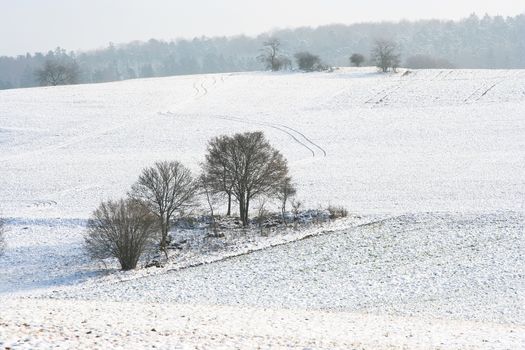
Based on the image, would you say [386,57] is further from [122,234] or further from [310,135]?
[122,234]

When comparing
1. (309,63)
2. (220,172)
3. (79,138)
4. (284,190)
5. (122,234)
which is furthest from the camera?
(309,63)

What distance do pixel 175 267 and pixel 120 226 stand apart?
13.7ft

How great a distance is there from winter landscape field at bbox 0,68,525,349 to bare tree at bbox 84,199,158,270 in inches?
44.1

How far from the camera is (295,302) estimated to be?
89.6 ft

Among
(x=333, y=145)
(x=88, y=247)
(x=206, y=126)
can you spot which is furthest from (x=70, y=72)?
(x=88, y=247)

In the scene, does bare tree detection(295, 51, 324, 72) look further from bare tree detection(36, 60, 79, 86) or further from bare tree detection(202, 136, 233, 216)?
bare tree detection(202, 136, 233, 216)

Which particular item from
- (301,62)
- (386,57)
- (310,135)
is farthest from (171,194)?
(301,62)

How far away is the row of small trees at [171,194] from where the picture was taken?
122 ft

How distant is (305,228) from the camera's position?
139 ft

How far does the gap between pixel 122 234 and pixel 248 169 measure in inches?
472

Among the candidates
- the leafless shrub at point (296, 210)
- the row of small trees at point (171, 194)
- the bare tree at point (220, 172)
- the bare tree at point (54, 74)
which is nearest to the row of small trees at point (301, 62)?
the bare tree at point (54, 74)

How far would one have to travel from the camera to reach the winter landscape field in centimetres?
1950

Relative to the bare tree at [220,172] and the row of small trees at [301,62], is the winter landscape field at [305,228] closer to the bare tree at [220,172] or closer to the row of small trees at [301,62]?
the bare tree at [220,172]

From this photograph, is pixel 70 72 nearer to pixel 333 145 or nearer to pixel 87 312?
pixel 333 145
